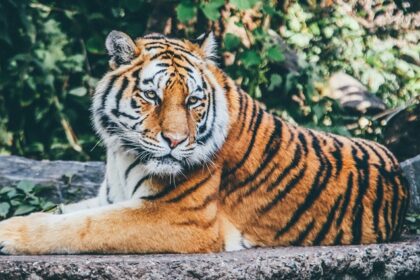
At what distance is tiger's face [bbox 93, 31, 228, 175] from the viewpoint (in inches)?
122

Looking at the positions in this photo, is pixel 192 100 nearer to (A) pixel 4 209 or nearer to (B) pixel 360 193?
(B) pixel 360 193

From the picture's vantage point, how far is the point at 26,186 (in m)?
4.72

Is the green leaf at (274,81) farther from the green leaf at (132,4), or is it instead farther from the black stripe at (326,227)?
the black stripe at (326,227)

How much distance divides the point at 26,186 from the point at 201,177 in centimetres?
182

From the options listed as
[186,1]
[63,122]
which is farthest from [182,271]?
[63,122]

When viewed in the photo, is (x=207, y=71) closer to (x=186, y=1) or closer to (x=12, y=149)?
(x=186, y=1)

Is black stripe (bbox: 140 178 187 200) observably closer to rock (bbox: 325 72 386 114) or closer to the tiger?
the tiger

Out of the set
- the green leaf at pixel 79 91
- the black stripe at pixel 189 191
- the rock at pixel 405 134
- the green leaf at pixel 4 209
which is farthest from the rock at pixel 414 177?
the green leaf at pixel 79 91

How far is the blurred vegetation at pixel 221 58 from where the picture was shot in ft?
20.3

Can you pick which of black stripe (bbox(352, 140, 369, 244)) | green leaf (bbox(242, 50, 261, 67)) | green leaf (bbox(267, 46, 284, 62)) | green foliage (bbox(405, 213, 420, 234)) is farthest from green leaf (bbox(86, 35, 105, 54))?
black stripe (bbox(352, 140, 369, 244))

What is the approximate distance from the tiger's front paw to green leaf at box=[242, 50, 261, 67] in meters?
2.81

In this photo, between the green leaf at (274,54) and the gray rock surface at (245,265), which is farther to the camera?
the green leaf at (274,54)

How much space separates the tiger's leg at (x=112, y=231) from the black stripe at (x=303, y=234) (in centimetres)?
46

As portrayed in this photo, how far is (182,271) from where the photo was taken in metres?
2.71
